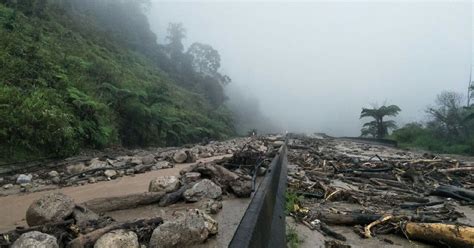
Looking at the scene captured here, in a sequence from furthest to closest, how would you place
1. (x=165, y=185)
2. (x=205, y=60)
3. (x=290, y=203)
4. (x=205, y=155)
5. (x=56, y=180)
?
(x=205, y=60) < (x=205, y=155) < (x=56, y=180) < (x=165, y=185) < (x=290, y=203)

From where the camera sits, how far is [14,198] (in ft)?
25.9

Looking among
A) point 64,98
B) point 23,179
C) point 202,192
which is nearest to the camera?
point 202,192

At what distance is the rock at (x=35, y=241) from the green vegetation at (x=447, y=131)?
93.5 ft

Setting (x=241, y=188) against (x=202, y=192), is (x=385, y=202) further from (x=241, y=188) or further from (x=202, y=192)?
(x=202, y=192)

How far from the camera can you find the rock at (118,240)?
3.86 meters

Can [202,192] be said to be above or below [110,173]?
above

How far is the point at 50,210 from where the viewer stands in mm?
4676

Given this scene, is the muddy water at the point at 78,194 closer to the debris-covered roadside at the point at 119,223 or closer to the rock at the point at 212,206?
the debris-covered roadside at the point at 119,223

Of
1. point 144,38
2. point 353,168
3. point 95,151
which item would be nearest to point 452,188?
point 353,168

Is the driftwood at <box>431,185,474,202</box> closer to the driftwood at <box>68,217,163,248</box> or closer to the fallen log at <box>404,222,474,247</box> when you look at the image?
the fallen log at <box>404,222,474,247</box>

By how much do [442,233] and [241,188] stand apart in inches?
127

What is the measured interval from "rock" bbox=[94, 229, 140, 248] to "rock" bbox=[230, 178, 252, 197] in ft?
9.32

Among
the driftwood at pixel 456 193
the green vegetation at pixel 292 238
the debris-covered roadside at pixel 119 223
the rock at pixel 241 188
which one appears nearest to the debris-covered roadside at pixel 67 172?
the debris-covered roadside at pixel 119 223

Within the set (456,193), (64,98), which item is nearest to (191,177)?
(456,193)
